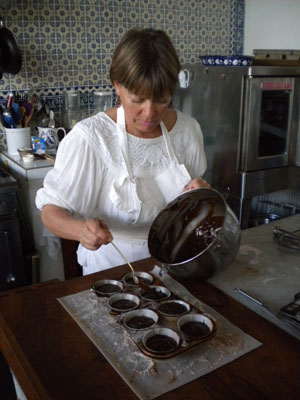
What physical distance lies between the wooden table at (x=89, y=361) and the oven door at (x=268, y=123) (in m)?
1.31

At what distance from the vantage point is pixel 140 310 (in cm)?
84

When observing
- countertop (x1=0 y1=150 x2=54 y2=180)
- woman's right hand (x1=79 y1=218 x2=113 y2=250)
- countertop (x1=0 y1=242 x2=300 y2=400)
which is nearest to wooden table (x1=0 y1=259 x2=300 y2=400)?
countertop (x1=0 y1=242 x2=300 y2=400)

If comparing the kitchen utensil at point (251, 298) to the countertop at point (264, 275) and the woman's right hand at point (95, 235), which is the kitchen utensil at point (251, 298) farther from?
the woman's right hand at point (95, 235)

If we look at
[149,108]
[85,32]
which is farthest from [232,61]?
[149,108]

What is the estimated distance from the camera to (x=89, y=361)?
729mm

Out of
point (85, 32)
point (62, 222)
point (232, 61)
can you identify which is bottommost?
point (62, 222)

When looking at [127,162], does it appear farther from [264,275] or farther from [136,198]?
[264,275]

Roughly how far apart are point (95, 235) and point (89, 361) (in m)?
0.28

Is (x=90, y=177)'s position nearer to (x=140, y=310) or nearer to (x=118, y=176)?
(x=118, y=176)

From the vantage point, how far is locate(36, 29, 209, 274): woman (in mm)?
1024

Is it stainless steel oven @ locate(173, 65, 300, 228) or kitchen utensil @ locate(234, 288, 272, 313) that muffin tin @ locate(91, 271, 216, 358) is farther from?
stainless steel oven @ locate(173, 65, 300, 228)

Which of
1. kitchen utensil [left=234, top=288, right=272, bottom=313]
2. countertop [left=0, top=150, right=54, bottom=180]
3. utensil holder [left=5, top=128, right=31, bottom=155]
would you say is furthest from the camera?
utensil holder [left=5, top=128, right=31, bottom=155]

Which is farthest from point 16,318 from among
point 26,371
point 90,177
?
point 90,177

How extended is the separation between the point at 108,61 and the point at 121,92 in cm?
149
